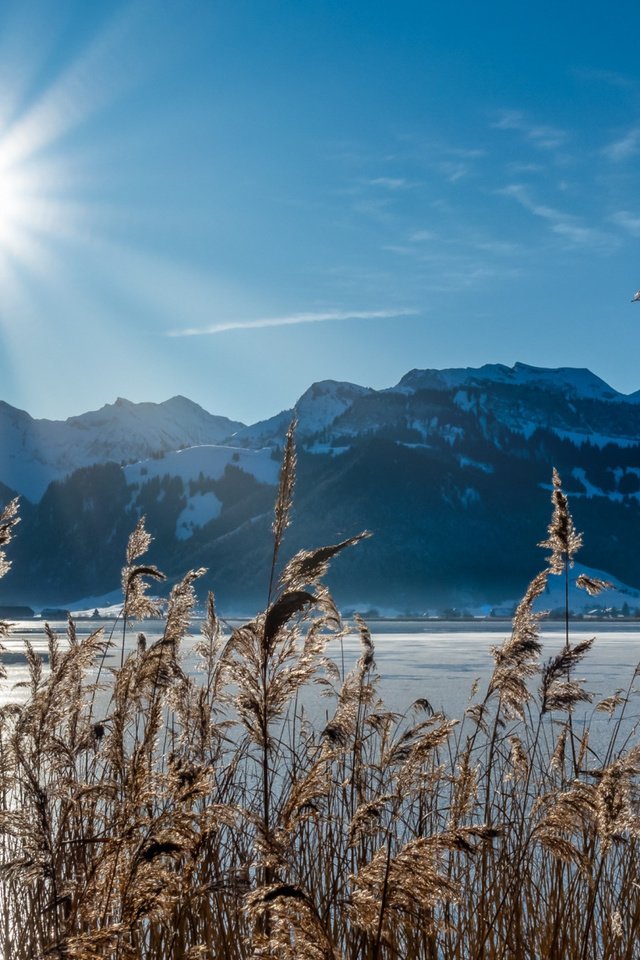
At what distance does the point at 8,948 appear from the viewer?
512 centimetres

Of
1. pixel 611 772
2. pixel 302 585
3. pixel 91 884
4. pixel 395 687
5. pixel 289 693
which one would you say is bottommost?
pixel 395 687

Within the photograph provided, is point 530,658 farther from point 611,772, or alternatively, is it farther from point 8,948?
point 8,948

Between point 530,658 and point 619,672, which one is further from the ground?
point 530,658

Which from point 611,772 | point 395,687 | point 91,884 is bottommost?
point 395,687

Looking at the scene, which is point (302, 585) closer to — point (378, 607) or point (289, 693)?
point (289, 693)

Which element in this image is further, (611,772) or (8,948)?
(8,948)

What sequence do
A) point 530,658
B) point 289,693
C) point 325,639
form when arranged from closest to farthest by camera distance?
1. point 289,693
2. point 325,639
3. point 530,658

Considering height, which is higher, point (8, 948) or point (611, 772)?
point (611, 772)

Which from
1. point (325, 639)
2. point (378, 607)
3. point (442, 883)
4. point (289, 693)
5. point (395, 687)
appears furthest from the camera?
point (378, 607)

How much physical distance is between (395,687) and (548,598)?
178794 millimetres

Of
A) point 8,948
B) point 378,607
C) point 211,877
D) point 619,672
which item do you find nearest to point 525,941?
point 211,877

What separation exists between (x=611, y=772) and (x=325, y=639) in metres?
1.03

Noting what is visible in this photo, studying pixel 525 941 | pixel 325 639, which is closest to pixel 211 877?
pixel 525 941

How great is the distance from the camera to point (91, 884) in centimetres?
263
